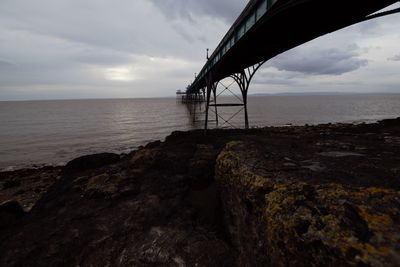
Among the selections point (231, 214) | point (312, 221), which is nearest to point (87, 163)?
point (231, 214)

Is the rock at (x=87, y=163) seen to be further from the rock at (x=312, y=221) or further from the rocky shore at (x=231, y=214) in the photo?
the rock at (x=312, y=221)

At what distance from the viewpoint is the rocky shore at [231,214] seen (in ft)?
6.91

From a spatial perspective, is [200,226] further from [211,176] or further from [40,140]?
[40,140]

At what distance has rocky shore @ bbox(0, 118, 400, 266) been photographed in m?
2.11

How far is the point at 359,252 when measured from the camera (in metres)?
1.73

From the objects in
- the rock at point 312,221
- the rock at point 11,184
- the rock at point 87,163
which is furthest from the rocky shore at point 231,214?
the rock at point 11,184

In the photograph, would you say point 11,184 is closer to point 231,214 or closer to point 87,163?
point 87,163

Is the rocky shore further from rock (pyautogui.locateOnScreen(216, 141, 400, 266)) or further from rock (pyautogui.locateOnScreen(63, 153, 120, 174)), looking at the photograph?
rock (pyautogui.locateOnScreen(63, 153, 120, 174))

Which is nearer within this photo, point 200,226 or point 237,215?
point 237,215

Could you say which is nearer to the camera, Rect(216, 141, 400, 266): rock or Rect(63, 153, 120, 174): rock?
Rect(216, 141, 400, 266): rock

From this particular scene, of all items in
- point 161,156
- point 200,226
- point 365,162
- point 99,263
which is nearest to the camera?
point 365,162

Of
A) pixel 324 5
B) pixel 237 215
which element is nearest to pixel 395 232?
pixel 237 215

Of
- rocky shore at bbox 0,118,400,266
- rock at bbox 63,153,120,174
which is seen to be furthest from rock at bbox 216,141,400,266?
rock at bbox 63,153,120,174

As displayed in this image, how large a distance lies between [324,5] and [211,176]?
633 centimetres
